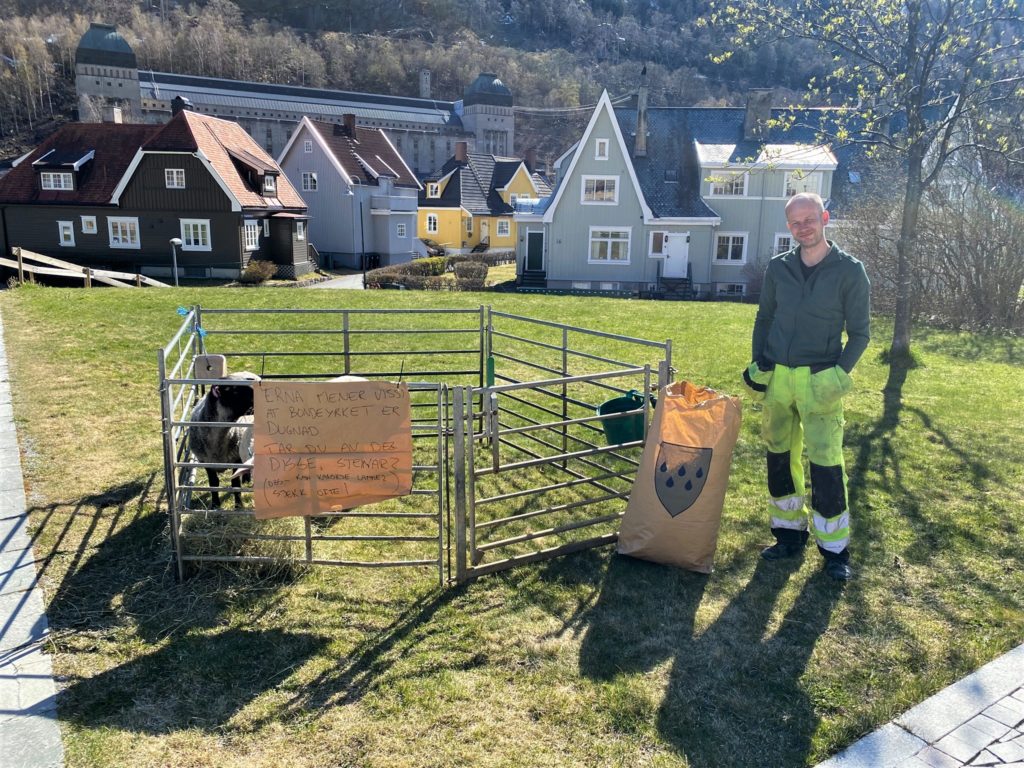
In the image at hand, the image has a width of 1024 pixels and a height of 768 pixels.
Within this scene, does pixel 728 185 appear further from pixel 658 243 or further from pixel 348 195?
pixel 348 195

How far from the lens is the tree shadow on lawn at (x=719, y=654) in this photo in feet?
13.5

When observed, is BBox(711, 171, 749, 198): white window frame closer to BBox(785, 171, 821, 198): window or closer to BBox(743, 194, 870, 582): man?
BBox(785, 171, 821, 198): window

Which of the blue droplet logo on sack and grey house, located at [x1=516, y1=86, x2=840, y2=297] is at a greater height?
grey house, located at [x1=516, y1=86, x2=840, y2=297]

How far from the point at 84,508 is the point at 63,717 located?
3208 mm

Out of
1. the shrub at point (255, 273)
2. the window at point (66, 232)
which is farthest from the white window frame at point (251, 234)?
the window at point (66, 232)

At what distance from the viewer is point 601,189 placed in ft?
117

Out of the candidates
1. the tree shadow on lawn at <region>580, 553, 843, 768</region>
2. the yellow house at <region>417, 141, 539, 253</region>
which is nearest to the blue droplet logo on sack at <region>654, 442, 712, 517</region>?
the tree shadow on lawn at <region>580, 553, 843, 768</region>

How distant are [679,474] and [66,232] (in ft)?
132

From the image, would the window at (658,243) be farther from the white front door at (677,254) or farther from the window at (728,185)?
the window at (728,185)

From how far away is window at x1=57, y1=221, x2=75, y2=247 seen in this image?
37875 millimetres

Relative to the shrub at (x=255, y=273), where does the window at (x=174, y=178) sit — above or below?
above

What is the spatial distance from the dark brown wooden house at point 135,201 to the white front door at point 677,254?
2005 centimetres

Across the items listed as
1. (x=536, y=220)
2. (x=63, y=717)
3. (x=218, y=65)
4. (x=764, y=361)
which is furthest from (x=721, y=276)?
(x=218, y=65)

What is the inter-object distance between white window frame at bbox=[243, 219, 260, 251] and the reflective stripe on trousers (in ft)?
119
